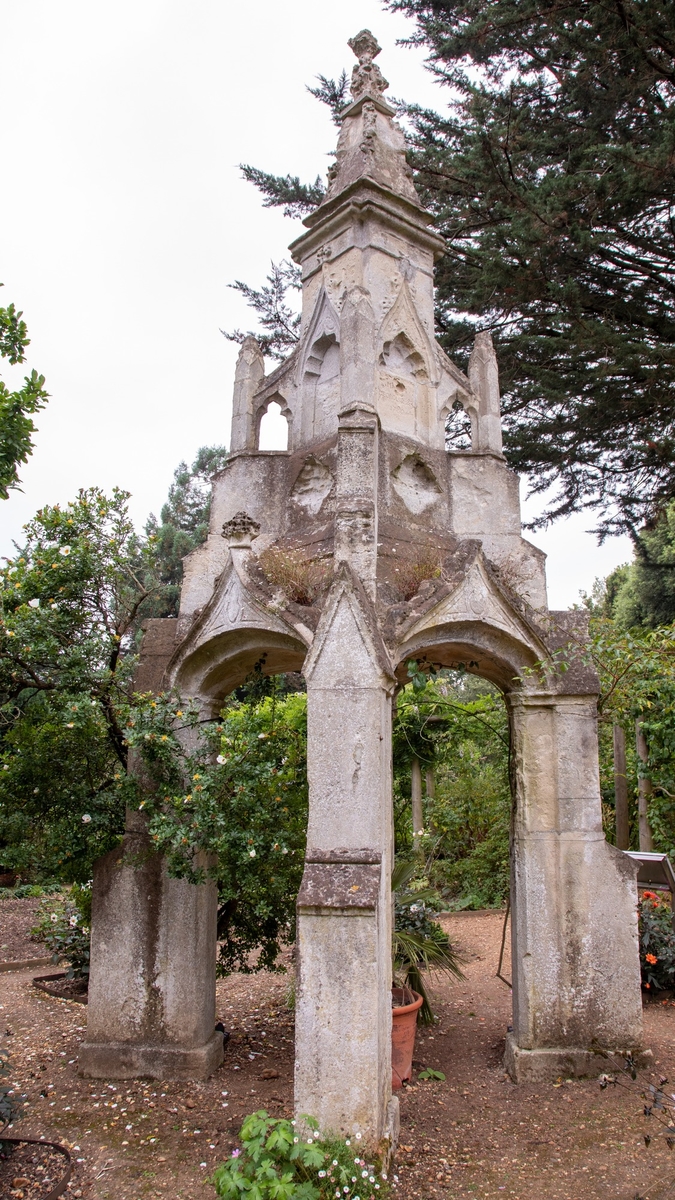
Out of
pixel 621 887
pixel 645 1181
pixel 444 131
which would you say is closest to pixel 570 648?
pixel 621 887

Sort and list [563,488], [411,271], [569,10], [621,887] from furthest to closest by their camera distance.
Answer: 1. [563,488]
2. [569,10]
3. [411,271]
4. [621,887]

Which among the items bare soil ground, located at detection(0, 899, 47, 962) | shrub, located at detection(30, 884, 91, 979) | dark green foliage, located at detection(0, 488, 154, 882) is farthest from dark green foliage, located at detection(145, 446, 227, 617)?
dark green foliage, located at detection(0, 488, 154, 882)

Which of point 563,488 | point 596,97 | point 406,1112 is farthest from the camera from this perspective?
point 563,488

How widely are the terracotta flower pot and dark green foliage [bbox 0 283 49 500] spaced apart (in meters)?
3.92

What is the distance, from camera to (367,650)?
4.17 m

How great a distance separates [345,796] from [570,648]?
6.39 feet

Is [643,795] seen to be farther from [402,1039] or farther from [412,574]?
[412,574]

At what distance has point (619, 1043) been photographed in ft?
15.9

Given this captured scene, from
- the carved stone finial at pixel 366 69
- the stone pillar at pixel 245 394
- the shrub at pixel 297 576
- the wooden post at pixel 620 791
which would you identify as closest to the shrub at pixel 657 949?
the wooden post at pixel 620 791

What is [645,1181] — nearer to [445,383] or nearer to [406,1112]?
[406,1112]

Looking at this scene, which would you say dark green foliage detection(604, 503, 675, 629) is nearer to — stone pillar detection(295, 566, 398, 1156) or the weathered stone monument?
the weathered stone monument

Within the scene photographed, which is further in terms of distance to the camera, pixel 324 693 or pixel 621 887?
pixel 621 887

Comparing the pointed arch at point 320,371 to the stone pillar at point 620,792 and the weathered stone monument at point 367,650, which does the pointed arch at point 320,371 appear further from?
the stone pillar at point 620,792

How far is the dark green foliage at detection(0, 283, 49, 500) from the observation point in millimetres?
4000
